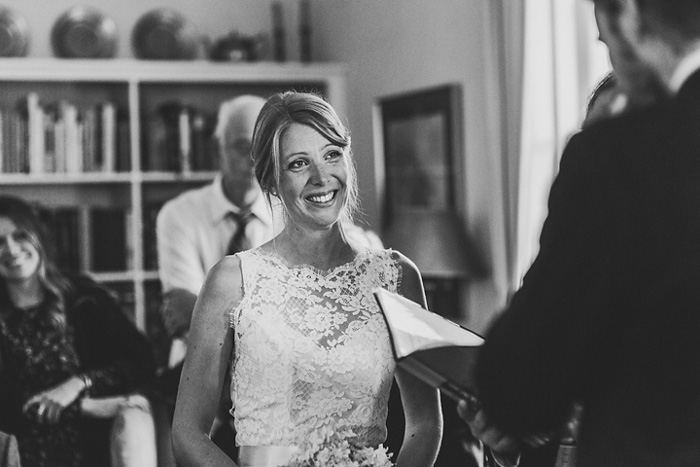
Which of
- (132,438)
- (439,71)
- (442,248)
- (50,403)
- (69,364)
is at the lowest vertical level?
(132,438)

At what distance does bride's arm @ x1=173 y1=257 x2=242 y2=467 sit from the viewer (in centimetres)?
193

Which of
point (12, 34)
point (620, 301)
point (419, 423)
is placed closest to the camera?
point (620, 301)

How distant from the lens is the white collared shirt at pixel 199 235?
3484 mm

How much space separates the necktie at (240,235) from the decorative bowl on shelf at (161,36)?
7.08ft

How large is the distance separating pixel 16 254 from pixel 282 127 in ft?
6.56

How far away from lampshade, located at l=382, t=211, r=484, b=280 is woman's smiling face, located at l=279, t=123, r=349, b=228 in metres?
2.14

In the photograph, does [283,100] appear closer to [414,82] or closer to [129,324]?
[129,324]

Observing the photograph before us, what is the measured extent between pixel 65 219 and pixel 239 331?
3489 mm

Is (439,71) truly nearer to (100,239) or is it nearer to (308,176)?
(100,239)

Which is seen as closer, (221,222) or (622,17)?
(622,17)

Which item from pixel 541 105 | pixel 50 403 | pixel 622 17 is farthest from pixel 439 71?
pixel 622 17

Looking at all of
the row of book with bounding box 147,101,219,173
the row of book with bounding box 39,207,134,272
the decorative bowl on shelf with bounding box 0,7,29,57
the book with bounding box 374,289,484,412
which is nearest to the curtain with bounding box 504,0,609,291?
the row of book with bounding box 147,101,219,173

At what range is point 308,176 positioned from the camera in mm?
2049

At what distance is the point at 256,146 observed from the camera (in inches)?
83.3
